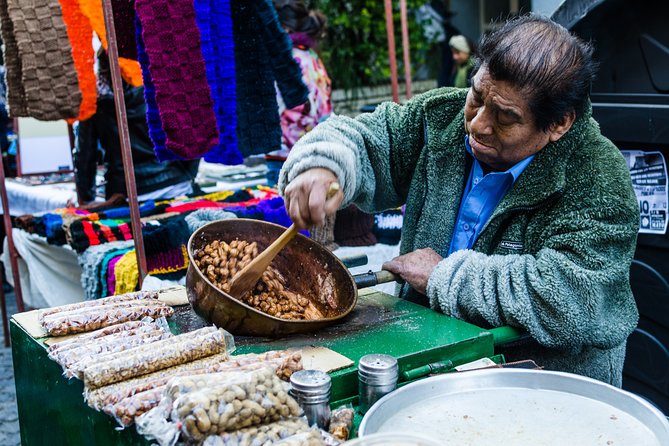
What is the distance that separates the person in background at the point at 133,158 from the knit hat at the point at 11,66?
498mm

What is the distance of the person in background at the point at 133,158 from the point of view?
4.41 metres

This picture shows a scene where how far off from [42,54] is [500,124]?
2.74 meters

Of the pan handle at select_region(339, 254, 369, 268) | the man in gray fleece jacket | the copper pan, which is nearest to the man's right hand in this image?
the man in gray fleece jacket

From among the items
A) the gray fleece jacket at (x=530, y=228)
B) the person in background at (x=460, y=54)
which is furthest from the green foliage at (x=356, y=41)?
the gray fleece jacket at (x=530, y=228)

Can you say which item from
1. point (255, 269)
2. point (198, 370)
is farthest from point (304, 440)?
point (255, 269)

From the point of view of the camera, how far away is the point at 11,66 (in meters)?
3.83

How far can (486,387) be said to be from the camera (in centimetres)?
150

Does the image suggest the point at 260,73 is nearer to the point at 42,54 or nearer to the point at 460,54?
the point at 42,54

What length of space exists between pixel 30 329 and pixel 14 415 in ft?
7.62

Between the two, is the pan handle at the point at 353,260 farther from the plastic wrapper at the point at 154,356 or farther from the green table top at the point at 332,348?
the plastic wrapper at the point at 154,356

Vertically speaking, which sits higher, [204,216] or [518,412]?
[518,412]

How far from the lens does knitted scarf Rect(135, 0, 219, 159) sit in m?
3.07

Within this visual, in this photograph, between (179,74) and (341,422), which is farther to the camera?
(179,74)

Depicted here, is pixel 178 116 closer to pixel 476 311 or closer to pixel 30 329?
pixel 30 329
